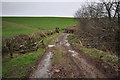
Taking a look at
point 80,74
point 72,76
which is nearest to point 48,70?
point 72,76

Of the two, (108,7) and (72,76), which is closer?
(72,76)

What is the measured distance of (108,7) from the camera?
14.3 m

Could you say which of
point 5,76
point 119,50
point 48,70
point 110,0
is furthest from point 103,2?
point 5,76

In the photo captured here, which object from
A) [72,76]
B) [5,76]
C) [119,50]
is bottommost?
[5,76]

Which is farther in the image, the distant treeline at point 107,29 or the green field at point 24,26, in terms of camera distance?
the green field at point 24,26

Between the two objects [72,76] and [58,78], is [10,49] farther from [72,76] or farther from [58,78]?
[72,76]

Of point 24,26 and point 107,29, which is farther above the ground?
point 24,26

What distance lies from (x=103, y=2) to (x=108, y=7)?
51.7 inches

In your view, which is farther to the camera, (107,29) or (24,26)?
(24,26)

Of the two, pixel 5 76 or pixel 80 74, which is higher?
pixel 80 74

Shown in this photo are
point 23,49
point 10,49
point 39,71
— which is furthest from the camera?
point 23,49

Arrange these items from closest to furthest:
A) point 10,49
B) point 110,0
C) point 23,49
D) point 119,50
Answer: point 119,50 < point 10,49 < point 23,49 < point 110,0

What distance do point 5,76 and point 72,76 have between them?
4562 millimetres

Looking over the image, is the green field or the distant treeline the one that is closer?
the distant treeline
